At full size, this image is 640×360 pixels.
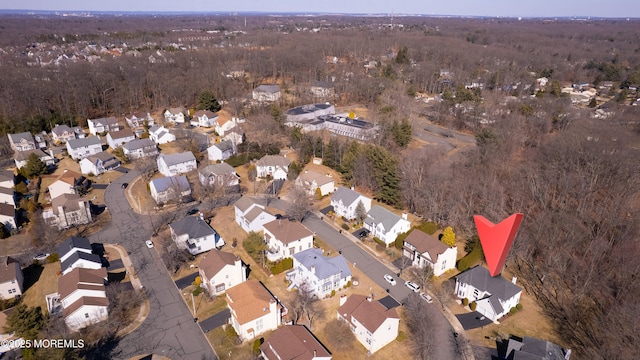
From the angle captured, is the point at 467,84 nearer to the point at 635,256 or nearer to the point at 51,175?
the point at 635,256

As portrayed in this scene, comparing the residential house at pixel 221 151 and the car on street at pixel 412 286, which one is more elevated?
the residential house at pixel 221 151

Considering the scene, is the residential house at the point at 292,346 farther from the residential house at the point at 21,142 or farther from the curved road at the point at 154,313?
the residential house at the point at 21,142

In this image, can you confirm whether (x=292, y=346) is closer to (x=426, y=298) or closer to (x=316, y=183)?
(x=426, y=298)

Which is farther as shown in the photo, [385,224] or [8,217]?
[8,217]

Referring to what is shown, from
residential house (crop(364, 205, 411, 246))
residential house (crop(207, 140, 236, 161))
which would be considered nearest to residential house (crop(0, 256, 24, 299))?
residential house (crop(207, 140, 236, 161))

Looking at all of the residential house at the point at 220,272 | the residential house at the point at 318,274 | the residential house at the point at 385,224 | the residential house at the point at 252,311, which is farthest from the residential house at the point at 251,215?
the residential house at the point at 252,311

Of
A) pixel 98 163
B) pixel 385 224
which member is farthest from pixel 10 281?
pixel 385 224

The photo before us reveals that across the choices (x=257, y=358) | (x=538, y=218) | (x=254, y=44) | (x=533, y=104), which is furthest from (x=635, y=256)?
(x=254, y=44)
